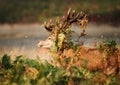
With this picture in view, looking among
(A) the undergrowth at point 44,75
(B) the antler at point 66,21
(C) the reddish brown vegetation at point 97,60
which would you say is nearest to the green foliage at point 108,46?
(C) the reddish brown vegetation at point 97,60

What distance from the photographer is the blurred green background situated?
38.7 m

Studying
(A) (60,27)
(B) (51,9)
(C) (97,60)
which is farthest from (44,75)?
(B) (51,9)

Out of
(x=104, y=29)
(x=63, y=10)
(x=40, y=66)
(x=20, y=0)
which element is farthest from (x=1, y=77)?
(x=20, y=0)

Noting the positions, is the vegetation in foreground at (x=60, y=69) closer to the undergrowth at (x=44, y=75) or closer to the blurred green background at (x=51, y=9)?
the undergrowth at (x=44, y=75)

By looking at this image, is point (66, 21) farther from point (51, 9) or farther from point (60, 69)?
point (51, 9)

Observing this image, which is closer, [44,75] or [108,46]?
[44,75]

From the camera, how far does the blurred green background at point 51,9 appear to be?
3866 centimetres

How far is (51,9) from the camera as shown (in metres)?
42.2

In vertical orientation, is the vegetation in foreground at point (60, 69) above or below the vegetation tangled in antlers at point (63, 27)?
below

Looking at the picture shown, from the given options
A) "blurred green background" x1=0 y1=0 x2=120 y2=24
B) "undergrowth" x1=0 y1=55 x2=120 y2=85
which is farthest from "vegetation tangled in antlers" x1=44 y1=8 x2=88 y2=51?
"blurred green background" x1=0 y1=0 x2=120 y2=24

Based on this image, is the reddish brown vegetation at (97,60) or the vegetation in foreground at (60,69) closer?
the vegetation in foreground at (60,69)

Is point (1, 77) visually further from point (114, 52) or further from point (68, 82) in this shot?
point (114, 52)

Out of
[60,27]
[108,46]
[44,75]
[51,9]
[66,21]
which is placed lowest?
[44,75]

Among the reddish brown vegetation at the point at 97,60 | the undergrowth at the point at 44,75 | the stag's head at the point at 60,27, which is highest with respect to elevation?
the stag's head at the point at 60,27
